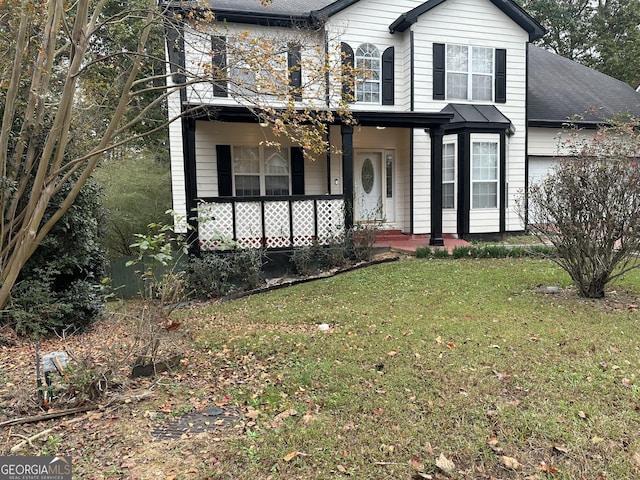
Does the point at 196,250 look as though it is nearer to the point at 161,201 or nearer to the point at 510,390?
the point at 161,201

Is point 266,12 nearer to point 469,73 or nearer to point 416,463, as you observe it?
point 469,73

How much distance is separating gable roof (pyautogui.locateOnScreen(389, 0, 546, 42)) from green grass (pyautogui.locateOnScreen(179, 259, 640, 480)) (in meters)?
7.78

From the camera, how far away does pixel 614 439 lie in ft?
9.16

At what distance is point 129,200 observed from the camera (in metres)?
12.1

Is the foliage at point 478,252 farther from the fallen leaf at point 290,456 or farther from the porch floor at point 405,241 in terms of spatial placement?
the fallen leaf at point 290,456

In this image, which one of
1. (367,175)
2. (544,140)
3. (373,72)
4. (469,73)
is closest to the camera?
(373,72)

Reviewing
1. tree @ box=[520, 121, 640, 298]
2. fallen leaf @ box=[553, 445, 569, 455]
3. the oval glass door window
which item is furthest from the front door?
fallen leaf @ box=[553, 445, 569, 455]

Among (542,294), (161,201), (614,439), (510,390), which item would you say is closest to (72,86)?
(510,390)

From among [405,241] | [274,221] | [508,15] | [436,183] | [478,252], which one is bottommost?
[478,252]

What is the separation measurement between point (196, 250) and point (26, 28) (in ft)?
15.6

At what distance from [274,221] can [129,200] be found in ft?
17.6

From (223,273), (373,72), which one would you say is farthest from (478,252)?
(223,273)

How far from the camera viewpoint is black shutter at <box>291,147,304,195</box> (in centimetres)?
1166

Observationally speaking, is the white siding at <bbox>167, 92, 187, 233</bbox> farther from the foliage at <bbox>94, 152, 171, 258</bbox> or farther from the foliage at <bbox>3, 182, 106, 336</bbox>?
the foliage at <bbox>3, 182, 106, 336</bbox>
